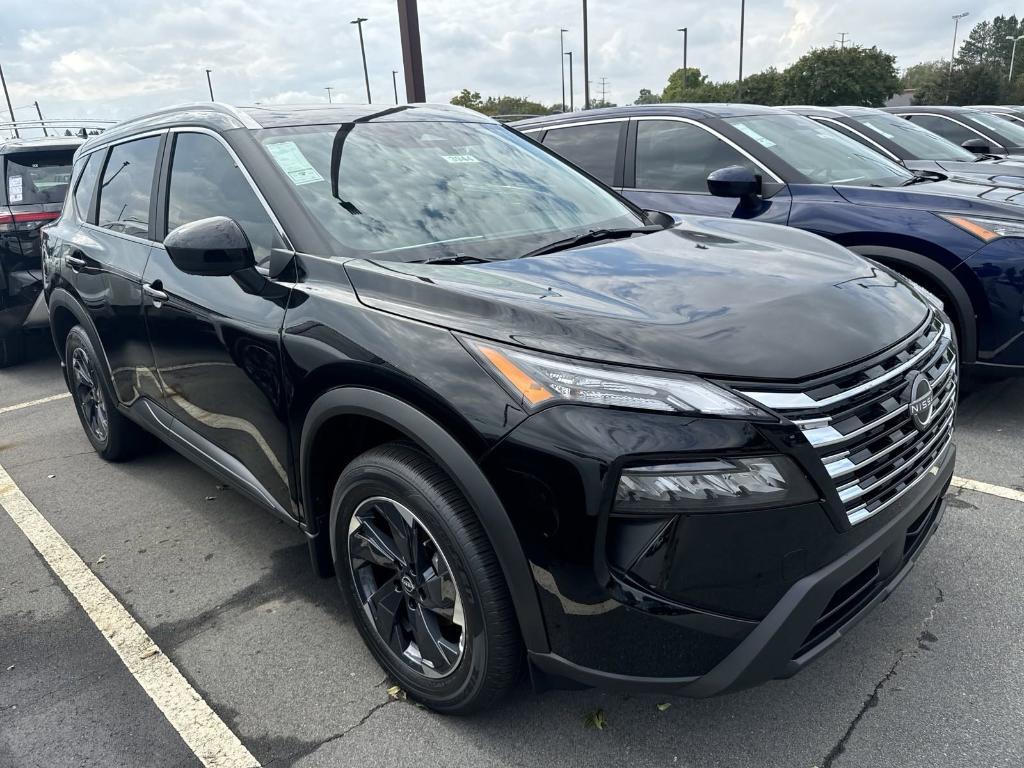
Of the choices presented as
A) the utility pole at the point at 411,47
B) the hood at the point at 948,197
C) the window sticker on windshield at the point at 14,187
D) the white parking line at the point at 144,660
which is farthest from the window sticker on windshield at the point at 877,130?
the window sticker on windshield at the point at 14,187

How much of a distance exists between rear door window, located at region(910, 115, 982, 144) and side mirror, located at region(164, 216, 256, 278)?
1095 centimetres

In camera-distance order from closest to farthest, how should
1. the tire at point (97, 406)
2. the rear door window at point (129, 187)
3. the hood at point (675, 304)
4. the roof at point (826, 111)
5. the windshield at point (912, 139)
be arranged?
1. the hood at point (675, 304)
2. the rear door window at point (129, 187)
3. the tire at point (97, 406)
4. the roof at point (826, 111)
5. the windshield at point (912, 139)

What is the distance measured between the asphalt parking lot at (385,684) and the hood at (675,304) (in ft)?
3.44

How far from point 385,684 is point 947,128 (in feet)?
37.4

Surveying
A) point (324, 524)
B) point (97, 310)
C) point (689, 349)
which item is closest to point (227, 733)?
point (324, 524)

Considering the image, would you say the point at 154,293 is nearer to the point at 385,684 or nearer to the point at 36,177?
the point at 385,684

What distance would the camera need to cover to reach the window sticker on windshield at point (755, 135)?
504 centimetres

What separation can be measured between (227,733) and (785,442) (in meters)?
1.82

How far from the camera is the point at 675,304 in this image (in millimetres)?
2027

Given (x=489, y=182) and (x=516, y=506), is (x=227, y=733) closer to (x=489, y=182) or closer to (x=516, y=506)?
(x=516, y=506)

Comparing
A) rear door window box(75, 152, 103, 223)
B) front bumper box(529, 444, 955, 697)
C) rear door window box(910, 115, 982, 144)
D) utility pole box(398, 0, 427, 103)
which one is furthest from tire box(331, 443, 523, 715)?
rear door window box(910, 115, 982, 144)

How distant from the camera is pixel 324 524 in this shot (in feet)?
8.48

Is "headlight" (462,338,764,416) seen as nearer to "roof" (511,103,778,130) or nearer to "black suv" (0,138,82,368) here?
"roof" (511,103,778,130)

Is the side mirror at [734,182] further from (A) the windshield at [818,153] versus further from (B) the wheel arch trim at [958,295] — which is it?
(B) the wheel arch trim at [958,295]
